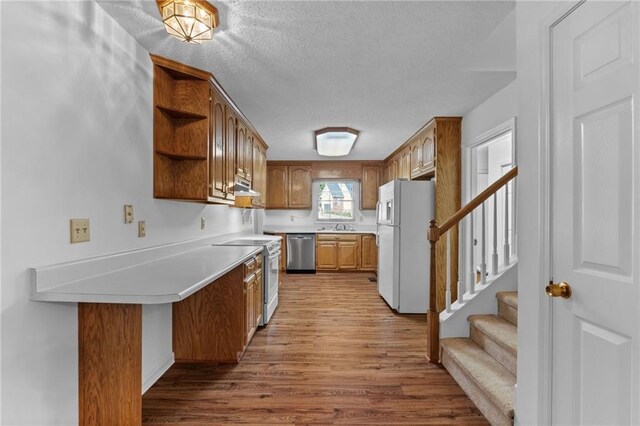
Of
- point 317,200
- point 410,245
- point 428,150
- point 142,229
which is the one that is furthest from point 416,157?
point 142,229

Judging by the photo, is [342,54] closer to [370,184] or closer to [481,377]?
[481,377]

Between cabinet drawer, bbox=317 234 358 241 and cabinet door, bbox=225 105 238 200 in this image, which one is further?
cabinet drawer, bbox=317 234 358 241

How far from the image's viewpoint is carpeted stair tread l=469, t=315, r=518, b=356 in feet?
6.52

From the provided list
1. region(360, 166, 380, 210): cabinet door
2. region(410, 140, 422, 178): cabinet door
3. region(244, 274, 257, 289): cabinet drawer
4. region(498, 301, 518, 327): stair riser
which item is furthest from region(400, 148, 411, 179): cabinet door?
region(244, 274, 257, 289): cabinet drawer

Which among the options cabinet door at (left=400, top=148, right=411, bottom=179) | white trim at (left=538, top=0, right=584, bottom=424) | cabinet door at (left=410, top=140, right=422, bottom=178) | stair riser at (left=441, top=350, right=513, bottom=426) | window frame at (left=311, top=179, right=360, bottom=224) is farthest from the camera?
window frame at (left=311, top=179, right=360, bottom=224)

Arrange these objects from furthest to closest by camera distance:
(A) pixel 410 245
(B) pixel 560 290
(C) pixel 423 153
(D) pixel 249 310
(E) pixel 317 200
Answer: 1. (E) pixel 317 200
2. (C) pixel 423 153
3. (A) pixel 410 245
4. (D) pixel 249 310
5. (B) pixel 560 290

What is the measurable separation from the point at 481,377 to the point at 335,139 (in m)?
3.22

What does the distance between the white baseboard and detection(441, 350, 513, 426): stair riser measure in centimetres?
217

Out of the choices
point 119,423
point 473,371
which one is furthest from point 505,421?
point 119,423

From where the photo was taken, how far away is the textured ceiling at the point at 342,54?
1.71m

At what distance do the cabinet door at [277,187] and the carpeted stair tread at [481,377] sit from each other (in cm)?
468

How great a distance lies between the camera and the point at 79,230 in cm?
155

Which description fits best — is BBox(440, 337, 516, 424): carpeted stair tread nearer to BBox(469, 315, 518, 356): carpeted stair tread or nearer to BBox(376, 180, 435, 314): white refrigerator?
BBox(469, 315, 518, 356): carpeted stair tread

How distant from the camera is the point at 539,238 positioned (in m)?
1.35
